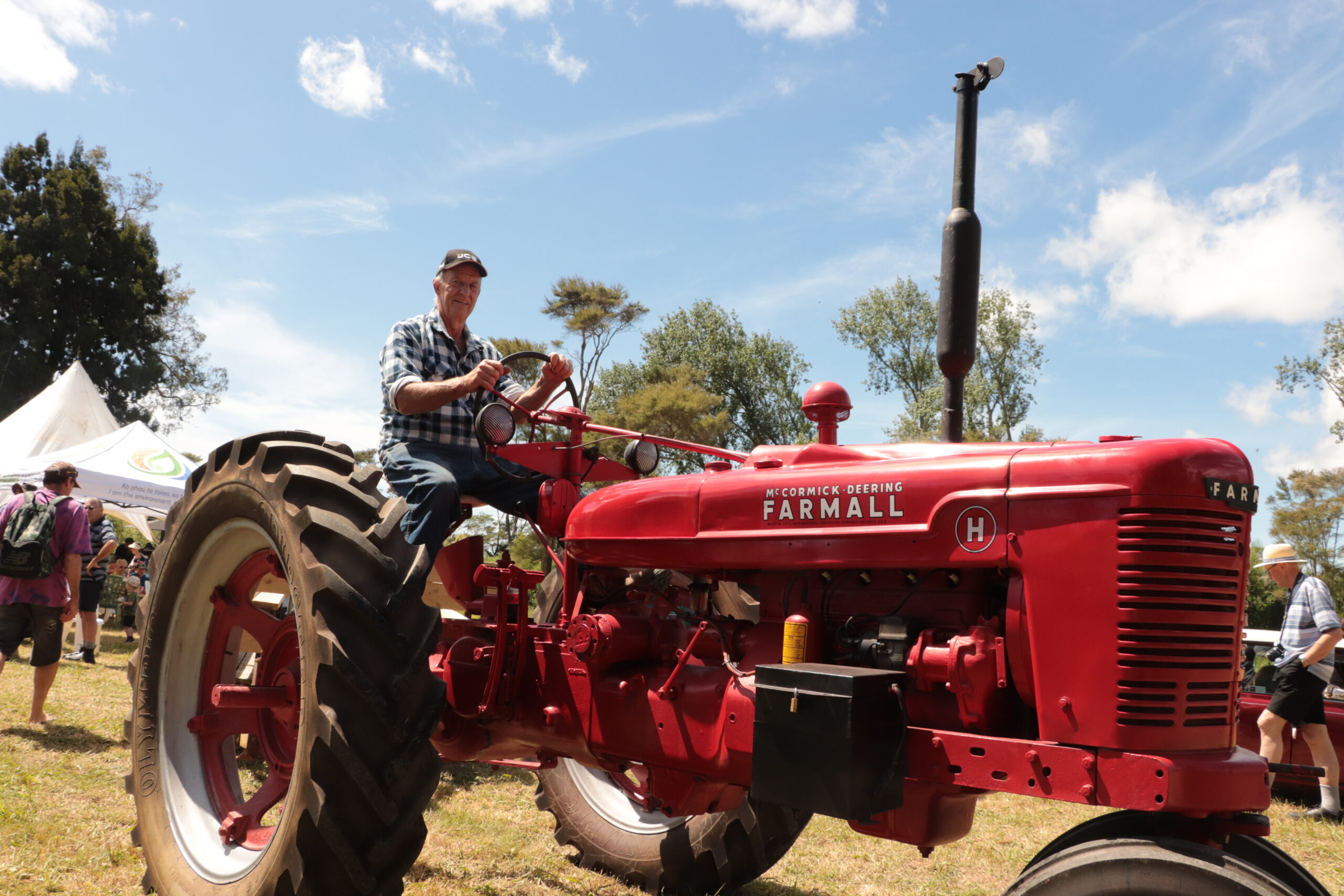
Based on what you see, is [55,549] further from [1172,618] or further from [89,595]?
[1172,618]

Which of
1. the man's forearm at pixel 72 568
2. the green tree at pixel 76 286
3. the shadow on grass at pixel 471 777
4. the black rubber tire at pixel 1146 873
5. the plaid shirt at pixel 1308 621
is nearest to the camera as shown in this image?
the black rubber tire at pixel 1146 873

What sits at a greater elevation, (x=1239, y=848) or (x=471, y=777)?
Result: (x=1239, y=848)

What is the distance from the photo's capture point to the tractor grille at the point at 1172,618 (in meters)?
1.97

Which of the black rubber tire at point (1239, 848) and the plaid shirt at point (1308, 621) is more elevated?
the plaid shirt at point (1308, 621)

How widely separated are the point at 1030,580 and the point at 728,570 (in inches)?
36.6

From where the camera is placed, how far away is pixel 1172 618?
198 centimetres

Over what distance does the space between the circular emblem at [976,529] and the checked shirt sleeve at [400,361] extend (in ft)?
6.29

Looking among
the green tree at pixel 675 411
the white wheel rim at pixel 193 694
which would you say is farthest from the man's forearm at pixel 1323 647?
the green tree at pixel 675 411

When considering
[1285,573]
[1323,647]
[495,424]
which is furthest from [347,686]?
[1285,573]

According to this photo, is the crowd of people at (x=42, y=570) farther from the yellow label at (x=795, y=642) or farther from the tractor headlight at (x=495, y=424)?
the yellow label at (x=795, y=642)

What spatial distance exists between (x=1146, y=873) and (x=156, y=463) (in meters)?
13.2

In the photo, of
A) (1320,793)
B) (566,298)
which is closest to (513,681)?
(1320,793)

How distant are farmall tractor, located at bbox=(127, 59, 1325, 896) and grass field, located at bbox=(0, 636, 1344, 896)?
0.55m

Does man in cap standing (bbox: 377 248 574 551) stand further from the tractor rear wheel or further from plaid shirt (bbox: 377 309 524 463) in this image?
the tractor rear wheel
